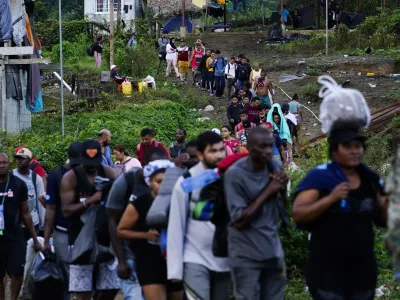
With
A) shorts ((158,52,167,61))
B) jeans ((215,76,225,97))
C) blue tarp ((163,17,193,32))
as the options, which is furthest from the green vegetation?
blue tarp ((163,17,193,32))

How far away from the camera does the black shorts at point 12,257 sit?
10.3 meters

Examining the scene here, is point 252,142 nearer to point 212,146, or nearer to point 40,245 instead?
point 212,146

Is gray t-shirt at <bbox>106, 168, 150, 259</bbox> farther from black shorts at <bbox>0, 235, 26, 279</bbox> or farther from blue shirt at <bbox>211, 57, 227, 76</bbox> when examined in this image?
blue shirt at <bbox>211, 57, 227, 76</bbox>

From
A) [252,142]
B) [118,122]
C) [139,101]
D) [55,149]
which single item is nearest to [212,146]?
[252,142]

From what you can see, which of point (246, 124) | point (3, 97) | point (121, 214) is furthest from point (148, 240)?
point (3, 97)

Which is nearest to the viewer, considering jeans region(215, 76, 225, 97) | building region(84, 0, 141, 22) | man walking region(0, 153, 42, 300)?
man walking region(0, 153, 42, 300)

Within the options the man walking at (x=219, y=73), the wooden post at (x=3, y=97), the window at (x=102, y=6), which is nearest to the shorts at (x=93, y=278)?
the wooden post at (x=3, y=97)

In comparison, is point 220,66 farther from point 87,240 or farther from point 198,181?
point 198,181

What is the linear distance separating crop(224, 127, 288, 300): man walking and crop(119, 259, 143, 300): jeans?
3.62 ft

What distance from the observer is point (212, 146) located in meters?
7.43

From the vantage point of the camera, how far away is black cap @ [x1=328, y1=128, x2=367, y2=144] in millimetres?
6227

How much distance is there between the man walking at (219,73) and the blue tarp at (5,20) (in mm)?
8690

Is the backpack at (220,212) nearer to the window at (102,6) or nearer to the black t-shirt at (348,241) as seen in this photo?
the black t-shirt at (348,241)

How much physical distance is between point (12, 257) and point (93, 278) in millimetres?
2017
